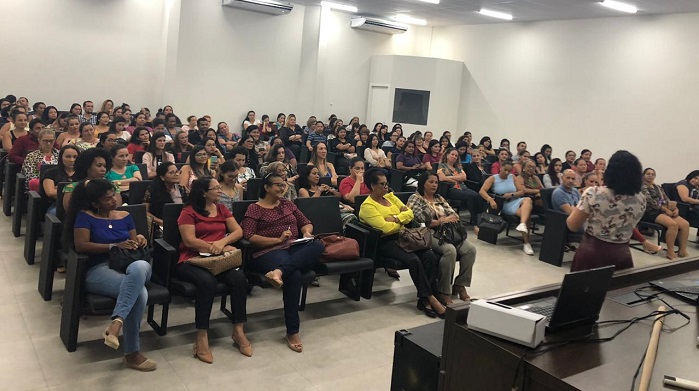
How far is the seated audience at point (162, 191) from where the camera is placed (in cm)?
435

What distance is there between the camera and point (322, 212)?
451cm

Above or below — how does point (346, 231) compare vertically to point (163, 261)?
above

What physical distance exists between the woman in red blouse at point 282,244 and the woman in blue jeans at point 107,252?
2.50 ft

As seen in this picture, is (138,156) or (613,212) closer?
(613,212)

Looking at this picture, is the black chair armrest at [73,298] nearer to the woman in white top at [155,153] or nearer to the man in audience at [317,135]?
the woman in white top at [155,153]

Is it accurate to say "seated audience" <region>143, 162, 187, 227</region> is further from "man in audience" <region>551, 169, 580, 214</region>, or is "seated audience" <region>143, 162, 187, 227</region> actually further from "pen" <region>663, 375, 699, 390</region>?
"man in audience" <region>551, 169, 580, 214</region>

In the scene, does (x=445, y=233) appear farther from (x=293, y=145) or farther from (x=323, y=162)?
(x=293, y=145)

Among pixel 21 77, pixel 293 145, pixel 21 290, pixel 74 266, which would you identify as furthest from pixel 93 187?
pixel 21 77

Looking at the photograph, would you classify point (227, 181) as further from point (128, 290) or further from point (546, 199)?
point (546, 199)

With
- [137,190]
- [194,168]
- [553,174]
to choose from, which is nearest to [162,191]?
[137,190]

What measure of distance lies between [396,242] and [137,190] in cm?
210

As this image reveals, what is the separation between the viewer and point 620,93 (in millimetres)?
10820

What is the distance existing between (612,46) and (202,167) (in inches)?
357

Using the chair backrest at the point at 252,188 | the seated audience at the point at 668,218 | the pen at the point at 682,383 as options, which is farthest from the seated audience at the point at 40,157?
the seated audience at the point at 668,218
